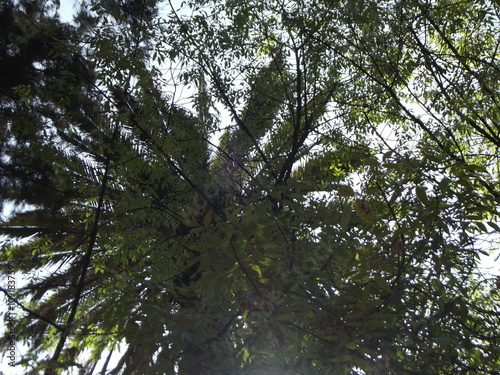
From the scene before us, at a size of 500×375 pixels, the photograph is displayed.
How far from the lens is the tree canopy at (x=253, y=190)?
216 centimetres

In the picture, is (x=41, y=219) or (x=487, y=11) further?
(x=41, y=219)

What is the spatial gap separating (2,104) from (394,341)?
5.61 metres

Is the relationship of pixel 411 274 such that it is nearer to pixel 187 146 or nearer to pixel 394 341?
pixel 394 341

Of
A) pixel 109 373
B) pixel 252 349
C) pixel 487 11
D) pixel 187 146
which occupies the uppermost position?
pixel 487 11

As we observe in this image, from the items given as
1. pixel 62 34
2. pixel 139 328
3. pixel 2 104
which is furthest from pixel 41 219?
pixel 139 328

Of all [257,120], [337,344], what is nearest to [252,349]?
[337,344]

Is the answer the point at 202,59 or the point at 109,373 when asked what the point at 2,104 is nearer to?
the point at 202,59

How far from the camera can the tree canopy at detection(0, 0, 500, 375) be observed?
216 centimetres

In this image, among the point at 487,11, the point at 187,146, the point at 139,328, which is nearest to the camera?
the point at 139,328

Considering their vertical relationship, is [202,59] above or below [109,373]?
above

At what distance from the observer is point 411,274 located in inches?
94.0

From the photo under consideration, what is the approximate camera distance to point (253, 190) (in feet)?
11.0

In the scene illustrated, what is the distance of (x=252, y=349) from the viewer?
2207 mm

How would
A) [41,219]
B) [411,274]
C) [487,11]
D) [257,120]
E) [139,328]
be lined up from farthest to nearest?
[41,219] → [257,120] → [487,11] → [411,274] → [139,328]
